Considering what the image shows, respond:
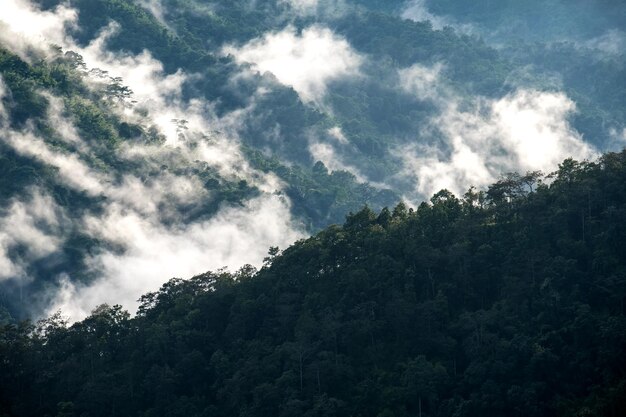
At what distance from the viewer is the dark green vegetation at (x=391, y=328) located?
8219cm

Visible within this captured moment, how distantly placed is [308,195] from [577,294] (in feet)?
312

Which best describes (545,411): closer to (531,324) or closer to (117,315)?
(531,324)

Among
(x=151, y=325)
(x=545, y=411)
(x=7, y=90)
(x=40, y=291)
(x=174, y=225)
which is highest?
(x=7, y=90)

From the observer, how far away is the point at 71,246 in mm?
150250

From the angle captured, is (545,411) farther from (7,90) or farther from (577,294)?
(7,90)

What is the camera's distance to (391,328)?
298 feet

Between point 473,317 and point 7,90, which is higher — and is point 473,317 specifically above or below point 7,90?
below

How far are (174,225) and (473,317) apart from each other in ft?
284

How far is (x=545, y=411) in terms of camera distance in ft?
258

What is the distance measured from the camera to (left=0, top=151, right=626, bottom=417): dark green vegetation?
8219 cm

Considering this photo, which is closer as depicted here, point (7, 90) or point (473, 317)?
point (473, 317)

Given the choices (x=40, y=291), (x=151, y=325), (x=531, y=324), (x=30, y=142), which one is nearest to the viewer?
(x=531, y=324)

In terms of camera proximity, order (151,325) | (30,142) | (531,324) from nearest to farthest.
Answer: (531,324) < (151,325) < (30,142)

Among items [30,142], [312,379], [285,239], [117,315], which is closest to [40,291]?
[30,142]
